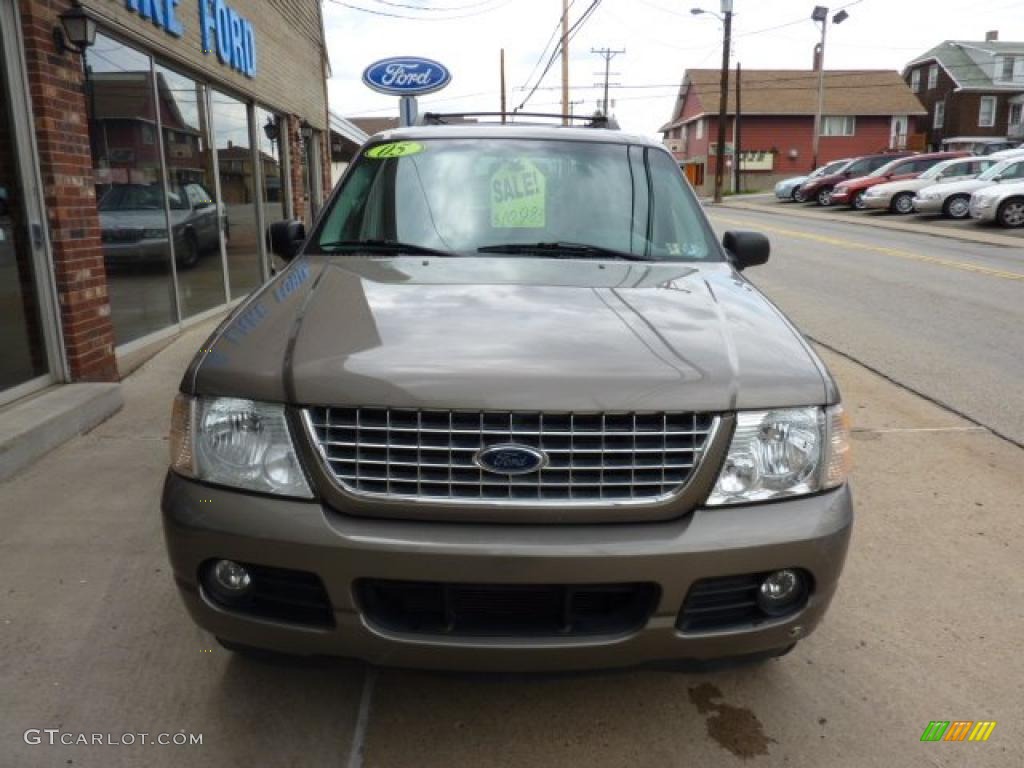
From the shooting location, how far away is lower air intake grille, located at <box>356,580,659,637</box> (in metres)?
2.11

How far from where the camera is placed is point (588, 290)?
281 centimetres

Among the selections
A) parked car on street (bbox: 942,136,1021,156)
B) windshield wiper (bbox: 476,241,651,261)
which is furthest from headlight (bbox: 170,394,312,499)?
parked car on street (bbox: 942,136,1021,156)

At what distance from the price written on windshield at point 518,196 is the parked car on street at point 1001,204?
19.9 meters

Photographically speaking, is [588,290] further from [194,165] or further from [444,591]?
[194,165]

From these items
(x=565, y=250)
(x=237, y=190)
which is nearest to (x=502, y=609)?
(x=565, y=250)

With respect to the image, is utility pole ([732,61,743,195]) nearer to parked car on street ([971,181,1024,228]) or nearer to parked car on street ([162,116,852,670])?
parked car on street ([971,181,1024,228])

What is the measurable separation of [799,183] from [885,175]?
7.36m

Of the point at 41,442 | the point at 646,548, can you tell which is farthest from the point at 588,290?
the point at 41,442

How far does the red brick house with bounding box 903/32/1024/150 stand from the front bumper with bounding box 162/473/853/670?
62429 mm

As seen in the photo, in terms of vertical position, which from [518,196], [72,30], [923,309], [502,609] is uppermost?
[72,30]

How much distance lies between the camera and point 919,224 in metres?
22.7

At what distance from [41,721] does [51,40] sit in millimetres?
4495

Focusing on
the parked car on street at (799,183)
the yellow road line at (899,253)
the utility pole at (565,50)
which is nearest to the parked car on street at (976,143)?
the parked car on street at (799,183)

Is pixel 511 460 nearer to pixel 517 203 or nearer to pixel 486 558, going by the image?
pixel 486 558
